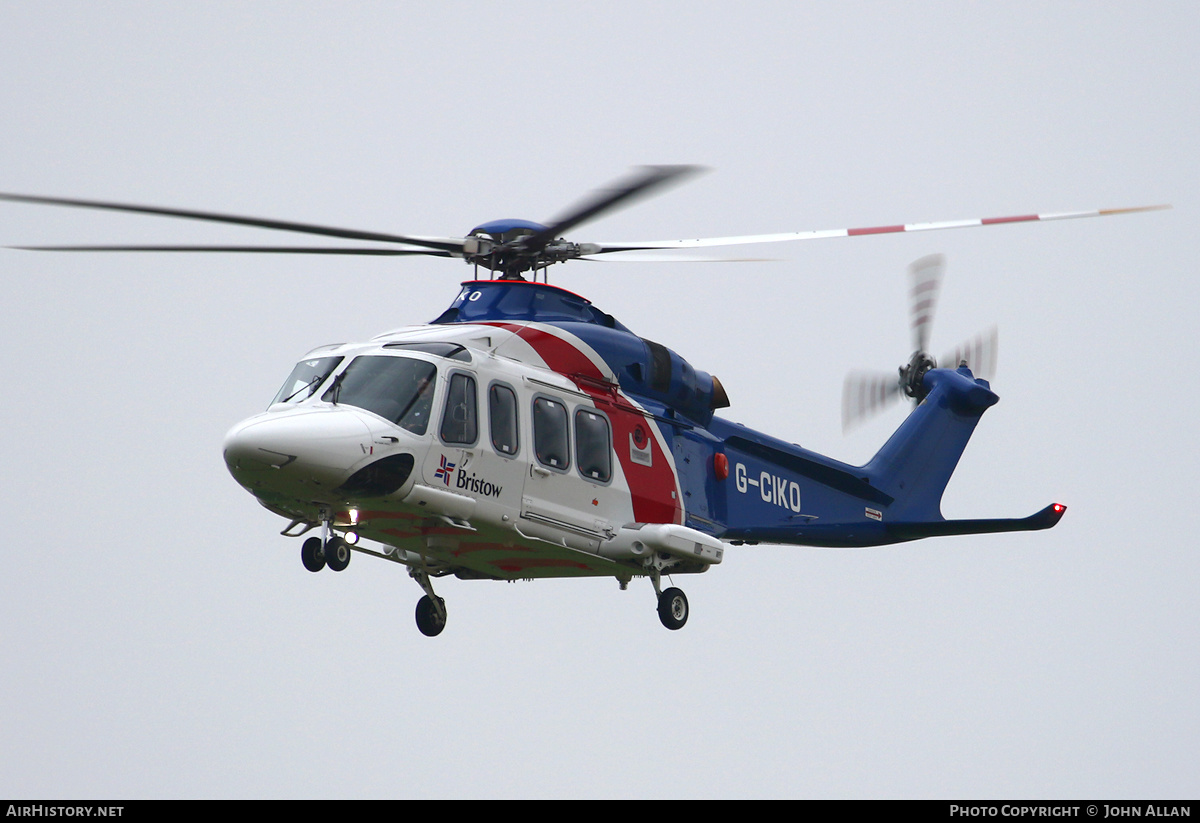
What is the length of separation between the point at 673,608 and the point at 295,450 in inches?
204

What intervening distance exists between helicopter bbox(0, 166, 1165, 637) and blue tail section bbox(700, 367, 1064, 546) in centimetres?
3

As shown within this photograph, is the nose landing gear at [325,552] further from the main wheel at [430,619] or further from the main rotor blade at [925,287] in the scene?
the main rotor blade at [925,287]

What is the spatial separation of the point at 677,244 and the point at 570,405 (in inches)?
86.3

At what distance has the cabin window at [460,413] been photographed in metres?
14.8

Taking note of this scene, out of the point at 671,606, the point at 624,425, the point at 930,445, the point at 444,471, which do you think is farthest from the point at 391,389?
the point at 930,445

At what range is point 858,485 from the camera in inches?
789

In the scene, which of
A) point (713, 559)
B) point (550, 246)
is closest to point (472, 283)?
point (550, 246)

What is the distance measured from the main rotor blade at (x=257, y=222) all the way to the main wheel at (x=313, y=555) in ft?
9.96

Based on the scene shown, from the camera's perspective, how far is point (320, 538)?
47.9ft

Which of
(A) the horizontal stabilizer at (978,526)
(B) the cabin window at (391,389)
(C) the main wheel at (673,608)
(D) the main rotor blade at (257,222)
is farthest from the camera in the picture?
(A) the horizontal stabilizer at (978,526)

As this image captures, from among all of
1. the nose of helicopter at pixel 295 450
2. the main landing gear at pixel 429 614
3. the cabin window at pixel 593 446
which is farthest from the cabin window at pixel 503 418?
the main landing gear at pixel 429 614

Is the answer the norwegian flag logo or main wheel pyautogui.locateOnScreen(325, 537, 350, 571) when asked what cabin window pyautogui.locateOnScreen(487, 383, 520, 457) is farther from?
main wheel pyautogui.locateOnScreen(325, 537, 350, 571)

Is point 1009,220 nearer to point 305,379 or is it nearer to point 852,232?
point 852,232
